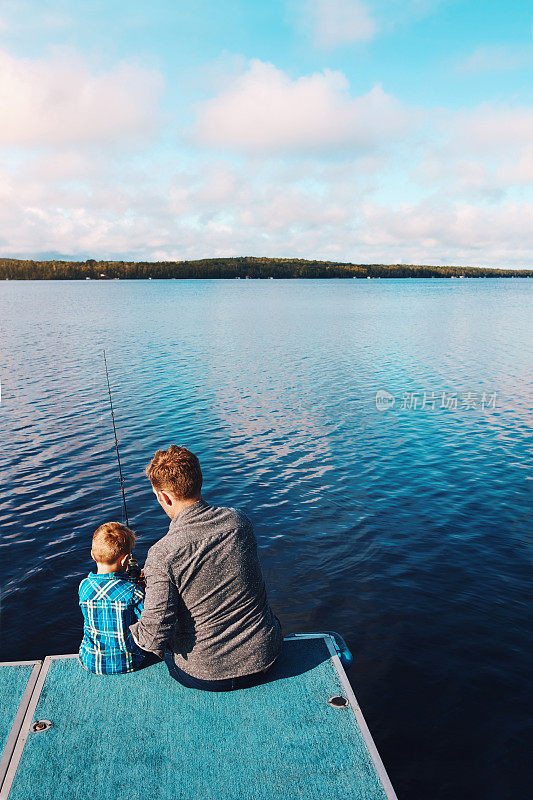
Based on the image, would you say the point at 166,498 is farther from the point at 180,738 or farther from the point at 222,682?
the point at 180,738

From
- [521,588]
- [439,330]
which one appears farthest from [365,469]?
[439,330]

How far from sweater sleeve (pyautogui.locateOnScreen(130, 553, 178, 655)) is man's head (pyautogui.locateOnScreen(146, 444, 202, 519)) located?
1.21 feet

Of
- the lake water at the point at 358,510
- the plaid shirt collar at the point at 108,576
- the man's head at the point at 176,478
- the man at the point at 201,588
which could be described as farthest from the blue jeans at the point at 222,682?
the lake water at the point at 358,510

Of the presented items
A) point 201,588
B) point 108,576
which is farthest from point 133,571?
point 201,588

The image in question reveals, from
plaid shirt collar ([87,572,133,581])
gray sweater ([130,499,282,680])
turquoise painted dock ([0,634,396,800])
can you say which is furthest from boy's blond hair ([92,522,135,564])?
turquoise painted dock ([0,634,396,800])

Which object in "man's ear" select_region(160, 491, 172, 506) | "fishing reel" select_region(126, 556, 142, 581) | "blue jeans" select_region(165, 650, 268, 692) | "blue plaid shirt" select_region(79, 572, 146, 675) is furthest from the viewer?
"fishing reel" select_region(126, 556, 142, 581)

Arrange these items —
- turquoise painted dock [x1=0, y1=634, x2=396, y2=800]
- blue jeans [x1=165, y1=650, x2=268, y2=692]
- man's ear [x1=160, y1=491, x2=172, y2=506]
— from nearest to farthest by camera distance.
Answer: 1. turquoise painted dock [x1=0, y1=634, x2=396, y2=800]
2. man's ear [x1=160, y1=491, x2=172, y2=506]
3. blue jeans [x1=165, y1=650, x2=268, y2=692]

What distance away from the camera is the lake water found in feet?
21.2

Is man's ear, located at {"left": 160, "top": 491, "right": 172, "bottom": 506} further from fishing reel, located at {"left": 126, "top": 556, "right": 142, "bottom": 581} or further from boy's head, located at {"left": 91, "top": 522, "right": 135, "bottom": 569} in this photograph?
fishing reel, located at {"left": 126, "top": 556, "right": 142, "bottom": 581}

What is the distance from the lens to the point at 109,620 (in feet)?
14.1

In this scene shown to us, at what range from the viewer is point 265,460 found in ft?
49.0

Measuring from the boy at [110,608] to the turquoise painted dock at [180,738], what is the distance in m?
0.14

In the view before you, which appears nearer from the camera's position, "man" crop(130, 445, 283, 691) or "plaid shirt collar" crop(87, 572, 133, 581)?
"man" crop(130, 445, 283, 691)

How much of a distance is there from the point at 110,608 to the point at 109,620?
0.11m
